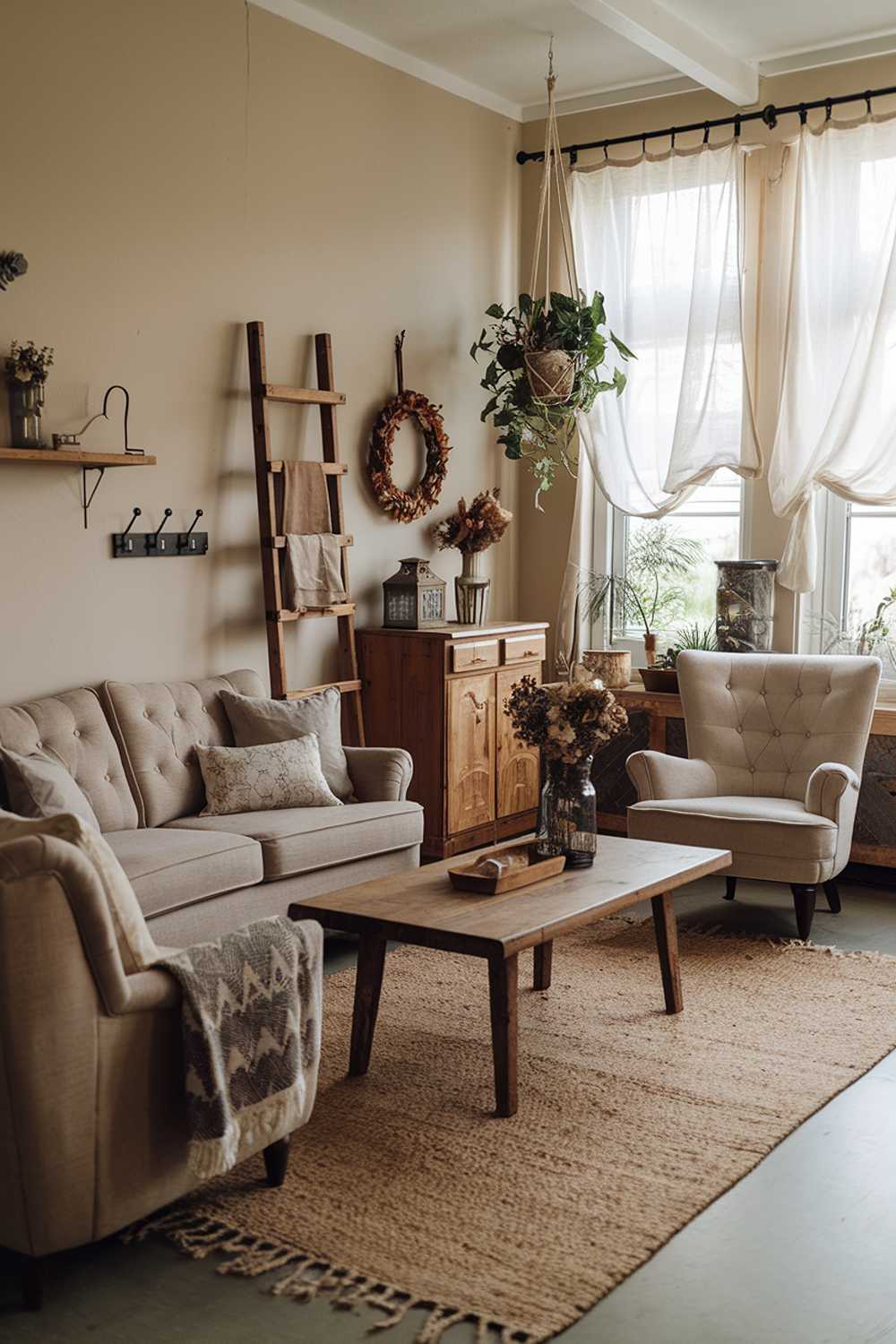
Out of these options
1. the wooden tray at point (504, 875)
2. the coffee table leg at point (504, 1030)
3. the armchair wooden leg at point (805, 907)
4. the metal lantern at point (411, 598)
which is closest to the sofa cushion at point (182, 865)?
the wooden tray at point (504, 875)

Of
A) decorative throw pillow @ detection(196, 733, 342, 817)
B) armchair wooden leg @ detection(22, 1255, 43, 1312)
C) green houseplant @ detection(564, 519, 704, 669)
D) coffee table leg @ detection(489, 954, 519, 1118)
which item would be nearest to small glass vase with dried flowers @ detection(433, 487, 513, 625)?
green houseplant @ detection(564, 519, 704, 669)

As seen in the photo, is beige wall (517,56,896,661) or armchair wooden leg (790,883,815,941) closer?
armchair wooden leg (790,883,815,941)

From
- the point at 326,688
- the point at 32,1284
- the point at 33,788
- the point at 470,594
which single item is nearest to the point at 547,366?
the point at 470,594

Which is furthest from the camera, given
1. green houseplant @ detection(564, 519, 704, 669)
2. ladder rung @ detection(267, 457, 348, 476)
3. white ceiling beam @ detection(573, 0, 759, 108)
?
green houseplant @ detection(564, 519, 704, 669)

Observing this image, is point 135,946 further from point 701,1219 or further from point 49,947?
point 701,1219

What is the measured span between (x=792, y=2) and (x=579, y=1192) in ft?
14.2

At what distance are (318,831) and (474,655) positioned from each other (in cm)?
148

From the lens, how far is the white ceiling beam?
4.73 meters

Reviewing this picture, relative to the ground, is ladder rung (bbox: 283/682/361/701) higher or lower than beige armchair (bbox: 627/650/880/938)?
higher

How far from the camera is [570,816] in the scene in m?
3.69

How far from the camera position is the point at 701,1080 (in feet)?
11.0

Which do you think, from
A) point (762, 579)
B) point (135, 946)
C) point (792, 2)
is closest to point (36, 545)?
point (135, 946)

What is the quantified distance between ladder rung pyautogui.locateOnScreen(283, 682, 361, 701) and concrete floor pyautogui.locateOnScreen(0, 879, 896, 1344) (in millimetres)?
2592

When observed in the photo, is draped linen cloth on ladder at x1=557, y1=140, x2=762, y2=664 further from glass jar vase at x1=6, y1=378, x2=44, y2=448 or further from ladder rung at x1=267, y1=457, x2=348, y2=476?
glass jar vase at x1=6, y1=378, x2=44, y2=448
